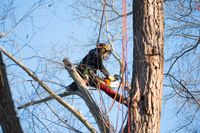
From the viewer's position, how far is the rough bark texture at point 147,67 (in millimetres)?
3746

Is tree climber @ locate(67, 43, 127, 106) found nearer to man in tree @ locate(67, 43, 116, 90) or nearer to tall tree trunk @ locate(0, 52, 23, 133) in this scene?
man in tree @ locate(67, 43, 116, 90)

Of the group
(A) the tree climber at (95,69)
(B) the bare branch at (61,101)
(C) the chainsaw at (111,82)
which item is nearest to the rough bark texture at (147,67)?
(B) the bare branch at (61,101)

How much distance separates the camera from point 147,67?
3916 millimetres

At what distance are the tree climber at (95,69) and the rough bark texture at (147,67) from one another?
123cm

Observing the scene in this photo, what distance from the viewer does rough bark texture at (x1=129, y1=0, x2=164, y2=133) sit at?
3.75 meters

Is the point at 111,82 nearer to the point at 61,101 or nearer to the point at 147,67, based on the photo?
the point at 61,101

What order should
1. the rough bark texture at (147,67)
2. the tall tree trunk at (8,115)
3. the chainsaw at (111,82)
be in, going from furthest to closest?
the chainsaw at (111,82) → the rough bark texture at (147,67) → the tall tree trunk at (8,115)

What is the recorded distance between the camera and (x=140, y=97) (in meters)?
3.82

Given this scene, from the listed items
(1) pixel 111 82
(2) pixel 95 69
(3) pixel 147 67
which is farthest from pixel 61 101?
(1) pixel 111 82

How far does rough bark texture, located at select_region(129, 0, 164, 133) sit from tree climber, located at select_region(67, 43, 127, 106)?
123cm

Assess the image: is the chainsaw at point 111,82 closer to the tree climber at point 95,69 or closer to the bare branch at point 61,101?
the tree climber at point 95,69

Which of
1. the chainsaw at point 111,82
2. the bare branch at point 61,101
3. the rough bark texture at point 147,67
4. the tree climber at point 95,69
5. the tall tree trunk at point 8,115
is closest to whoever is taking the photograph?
the tall tree trunk at point 8,115

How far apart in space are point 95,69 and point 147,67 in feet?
5.46

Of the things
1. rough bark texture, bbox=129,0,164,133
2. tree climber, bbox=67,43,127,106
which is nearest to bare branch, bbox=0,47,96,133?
tree climber, bbox=67,43,127,106
